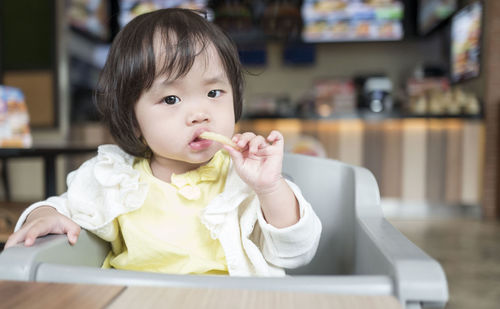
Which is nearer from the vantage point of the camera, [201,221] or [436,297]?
[436,297]

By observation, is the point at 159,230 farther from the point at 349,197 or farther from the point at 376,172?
the point at 376,172

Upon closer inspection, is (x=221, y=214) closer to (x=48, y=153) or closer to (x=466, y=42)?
(x=48, y=153)

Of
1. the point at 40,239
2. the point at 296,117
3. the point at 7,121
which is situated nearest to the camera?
the point at 40,239

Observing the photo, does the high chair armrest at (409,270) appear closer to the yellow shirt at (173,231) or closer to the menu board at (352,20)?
the yellow shirt at (173,231)

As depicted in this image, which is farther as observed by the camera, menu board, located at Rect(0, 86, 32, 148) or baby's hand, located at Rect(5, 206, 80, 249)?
menu board, located at Rect(0, 86, 32, 148)

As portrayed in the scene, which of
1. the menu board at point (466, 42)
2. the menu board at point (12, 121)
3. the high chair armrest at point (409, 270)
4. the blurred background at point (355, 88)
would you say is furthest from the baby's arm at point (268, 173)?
the menu board at point (466, 42)

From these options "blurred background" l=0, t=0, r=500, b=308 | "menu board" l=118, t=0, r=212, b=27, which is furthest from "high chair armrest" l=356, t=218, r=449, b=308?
"menu board" l=118, t=0, r=212, b=27

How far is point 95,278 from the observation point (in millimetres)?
424

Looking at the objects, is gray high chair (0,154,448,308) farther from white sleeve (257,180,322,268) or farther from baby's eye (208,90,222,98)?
baby's eye (208,90,222,98)

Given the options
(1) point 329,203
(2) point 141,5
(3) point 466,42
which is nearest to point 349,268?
(1) point 329,203

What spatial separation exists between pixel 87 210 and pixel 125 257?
12 cm

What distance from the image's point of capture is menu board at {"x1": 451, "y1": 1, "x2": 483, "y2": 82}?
3516 mm

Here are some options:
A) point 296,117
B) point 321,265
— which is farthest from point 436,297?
point 296,117

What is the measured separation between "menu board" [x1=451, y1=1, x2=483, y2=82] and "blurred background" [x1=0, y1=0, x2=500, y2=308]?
1cm
